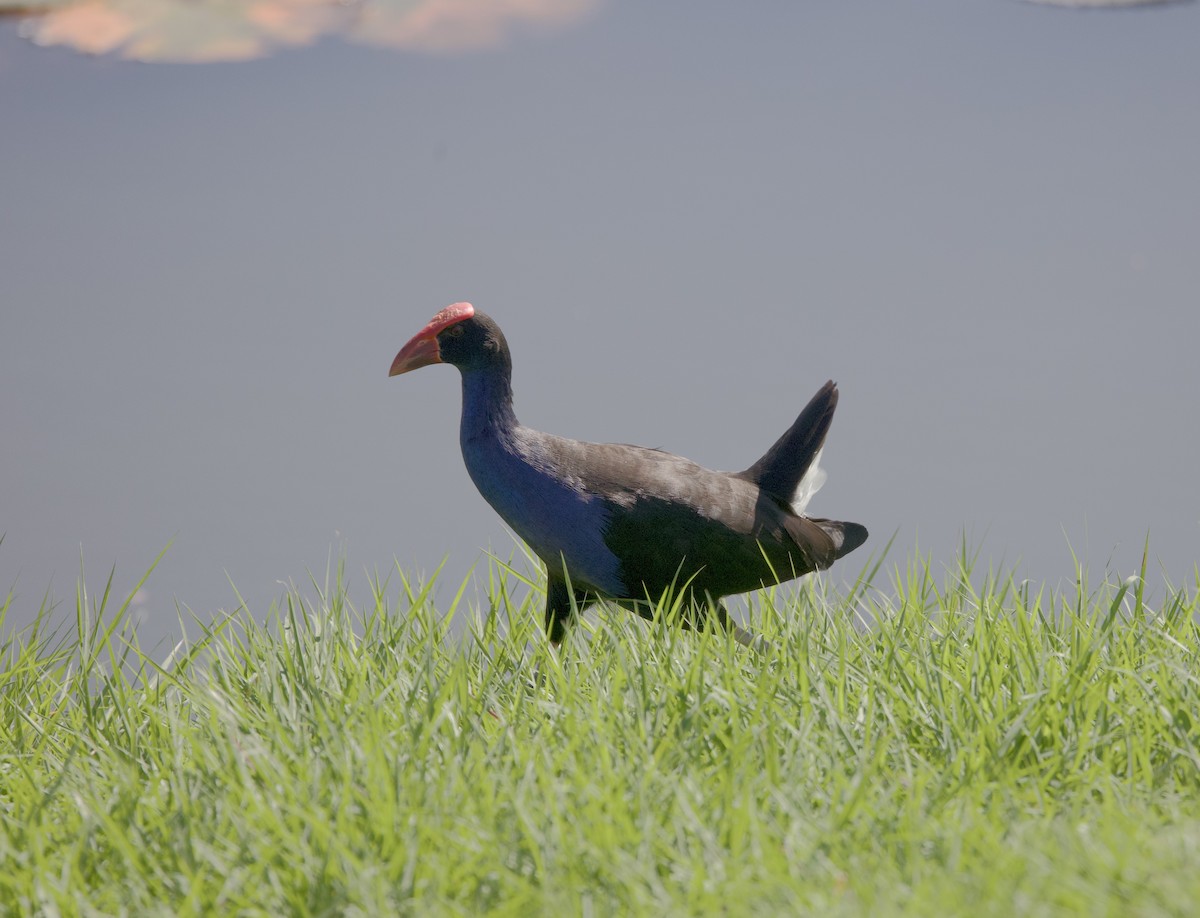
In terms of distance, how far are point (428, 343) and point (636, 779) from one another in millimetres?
2019

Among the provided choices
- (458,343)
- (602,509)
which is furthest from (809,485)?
(458,343)

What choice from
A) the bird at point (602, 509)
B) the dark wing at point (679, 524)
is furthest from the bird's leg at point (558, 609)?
the dark wing at point (679, 524)

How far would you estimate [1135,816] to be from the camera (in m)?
2.52

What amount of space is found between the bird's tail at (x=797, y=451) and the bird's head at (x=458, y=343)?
1136 millimetres

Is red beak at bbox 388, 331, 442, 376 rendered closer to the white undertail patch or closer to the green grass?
the green grass

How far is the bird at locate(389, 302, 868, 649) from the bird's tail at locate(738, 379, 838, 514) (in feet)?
0.52

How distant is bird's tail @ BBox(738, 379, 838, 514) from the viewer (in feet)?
14.5

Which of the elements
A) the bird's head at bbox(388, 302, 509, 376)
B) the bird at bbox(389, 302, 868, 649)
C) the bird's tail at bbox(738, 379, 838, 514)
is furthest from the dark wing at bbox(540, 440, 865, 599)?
the bird's head at bbox(388, 302, 509, 376)

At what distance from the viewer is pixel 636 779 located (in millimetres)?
2582

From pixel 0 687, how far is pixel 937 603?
3455mm

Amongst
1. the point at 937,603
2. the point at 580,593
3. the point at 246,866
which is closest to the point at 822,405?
the point at 937,603

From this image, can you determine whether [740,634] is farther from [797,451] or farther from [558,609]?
[797,451]

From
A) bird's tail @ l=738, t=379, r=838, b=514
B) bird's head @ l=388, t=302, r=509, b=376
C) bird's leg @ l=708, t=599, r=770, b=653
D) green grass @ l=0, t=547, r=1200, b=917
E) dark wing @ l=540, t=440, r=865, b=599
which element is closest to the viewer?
green grass @ l=0, t=547, r=1200, b=917

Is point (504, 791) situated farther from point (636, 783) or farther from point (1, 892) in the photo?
point (1, 892)
